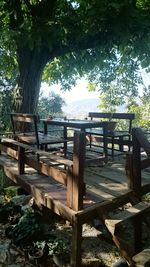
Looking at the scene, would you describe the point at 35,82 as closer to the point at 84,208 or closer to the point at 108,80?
the point at 84,208

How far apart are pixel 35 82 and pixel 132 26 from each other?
2.77m

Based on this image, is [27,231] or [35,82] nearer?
[27,231]

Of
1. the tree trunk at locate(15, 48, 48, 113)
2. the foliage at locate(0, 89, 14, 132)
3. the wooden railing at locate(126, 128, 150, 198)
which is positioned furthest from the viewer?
the foliage at locate(0, 89, 14, 132)

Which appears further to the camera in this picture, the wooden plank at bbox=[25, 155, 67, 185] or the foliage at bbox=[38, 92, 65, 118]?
the foliage at bbox=[38, 92, 65, 118]

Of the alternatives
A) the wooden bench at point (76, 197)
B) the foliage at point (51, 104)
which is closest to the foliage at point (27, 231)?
the wooden bench at point (76, 197)

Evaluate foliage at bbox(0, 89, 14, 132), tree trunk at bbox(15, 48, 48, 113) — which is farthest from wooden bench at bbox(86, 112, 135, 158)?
foliage at bbox(0, 89, 14, 132)

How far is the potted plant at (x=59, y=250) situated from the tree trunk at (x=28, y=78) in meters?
3.89

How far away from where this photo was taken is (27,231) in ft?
13.6

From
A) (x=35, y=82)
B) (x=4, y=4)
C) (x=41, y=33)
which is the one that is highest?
(x=4, y=4)

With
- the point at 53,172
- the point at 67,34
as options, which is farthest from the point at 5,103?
the point at 53,172

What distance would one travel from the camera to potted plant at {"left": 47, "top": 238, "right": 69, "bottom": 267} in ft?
11.9

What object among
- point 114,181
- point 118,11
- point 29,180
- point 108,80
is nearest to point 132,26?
point 118,11

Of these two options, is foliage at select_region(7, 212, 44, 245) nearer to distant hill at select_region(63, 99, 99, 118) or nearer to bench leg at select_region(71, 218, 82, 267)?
bench leg at select_region(71, 218, 82, 267)

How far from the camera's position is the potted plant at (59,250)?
362 cm
